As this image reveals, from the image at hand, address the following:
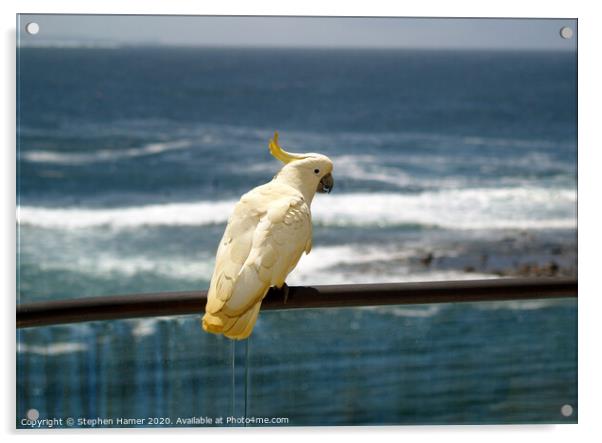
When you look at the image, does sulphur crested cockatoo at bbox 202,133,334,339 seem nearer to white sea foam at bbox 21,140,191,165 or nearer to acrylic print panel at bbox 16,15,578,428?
acrylic print panel at bbox 16,15,578,428

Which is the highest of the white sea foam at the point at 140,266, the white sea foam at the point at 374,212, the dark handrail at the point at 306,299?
the white sea foam at the point at 374,212

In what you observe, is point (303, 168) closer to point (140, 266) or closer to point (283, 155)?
point (283, 155)

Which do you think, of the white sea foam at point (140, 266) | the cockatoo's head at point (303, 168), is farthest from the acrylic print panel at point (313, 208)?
the cockatoo's head at point (303, 168)

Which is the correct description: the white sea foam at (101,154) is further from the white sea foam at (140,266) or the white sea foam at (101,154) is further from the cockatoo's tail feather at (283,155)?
the cockatoo's tail feather at (283,155)

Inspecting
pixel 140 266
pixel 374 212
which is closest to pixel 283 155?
pixel 374 212

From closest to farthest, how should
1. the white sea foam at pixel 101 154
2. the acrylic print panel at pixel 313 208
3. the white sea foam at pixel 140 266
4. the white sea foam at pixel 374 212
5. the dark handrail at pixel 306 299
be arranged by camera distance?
1. the dark handrail at pixel 306 299
2. the acrylic print panel at pixel 313 208
3. the white sea foam at pixel 374 212
4. the white sea foam at pixel 101 154
5. the white sea foam at pixel 140 266

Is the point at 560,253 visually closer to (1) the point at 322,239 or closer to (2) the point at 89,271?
(1) the point at 322,239
